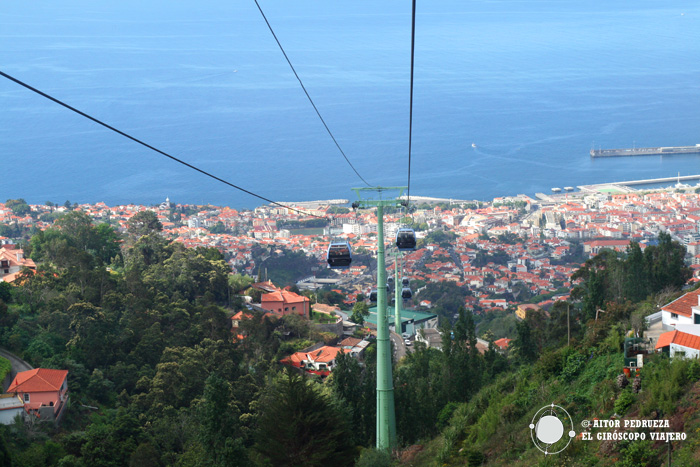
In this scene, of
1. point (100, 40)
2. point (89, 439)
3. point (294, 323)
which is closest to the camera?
point (89, 439)

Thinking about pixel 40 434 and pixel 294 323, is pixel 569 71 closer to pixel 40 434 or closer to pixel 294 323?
pixel 294 323

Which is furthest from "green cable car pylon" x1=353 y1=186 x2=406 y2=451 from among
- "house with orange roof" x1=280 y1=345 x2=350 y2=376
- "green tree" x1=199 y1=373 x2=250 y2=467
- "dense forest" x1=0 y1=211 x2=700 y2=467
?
"house with orange roof" x1=280 y1=345 x2=350 y2=376

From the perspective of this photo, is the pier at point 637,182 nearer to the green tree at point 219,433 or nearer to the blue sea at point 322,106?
the blue sea at point 322,106

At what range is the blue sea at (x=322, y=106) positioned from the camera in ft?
241

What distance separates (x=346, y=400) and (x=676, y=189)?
196 feet

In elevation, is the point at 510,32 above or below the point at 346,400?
above

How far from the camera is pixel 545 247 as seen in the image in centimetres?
5422

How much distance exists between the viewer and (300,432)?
9219 millimetres

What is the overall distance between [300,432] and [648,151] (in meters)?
78.1

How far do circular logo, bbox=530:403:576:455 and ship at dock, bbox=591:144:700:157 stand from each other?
76328mm

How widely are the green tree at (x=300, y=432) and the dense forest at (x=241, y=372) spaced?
0.02 m

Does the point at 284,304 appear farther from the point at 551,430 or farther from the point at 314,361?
the point at 551,430

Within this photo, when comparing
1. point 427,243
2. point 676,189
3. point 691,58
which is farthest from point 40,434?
point 691,58

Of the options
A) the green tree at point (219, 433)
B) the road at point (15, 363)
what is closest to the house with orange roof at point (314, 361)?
the road at point (15, 363)
